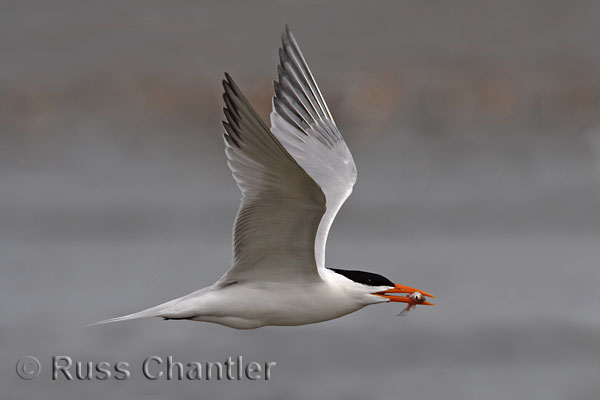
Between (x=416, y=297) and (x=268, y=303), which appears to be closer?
(x=268, y=303)

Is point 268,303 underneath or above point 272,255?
underneath

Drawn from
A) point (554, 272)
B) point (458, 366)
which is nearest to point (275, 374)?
point (458, 366)

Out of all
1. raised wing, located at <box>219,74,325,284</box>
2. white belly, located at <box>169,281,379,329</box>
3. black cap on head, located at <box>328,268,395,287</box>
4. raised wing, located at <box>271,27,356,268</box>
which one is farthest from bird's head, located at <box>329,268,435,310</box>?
raised wing, located at <box>271,27,356,268</box>

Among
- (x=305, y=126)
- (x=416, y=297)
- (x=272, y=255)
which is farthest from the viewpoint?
(x=305, y=126)

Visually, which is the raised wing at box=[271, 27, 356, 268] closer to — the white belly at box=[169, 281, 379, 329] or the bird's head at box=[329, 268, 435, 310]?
the bird's head at box=[329, 268, 435, 310]

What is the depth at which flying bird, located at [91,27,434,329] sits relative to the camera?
16.5 ft

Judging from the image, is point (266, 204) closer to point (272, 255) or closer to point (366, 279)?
point (272, 255)

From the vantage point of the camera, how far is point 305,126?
21.3 ft

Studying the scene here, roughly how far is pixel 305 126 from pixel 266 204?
1352 millimetres

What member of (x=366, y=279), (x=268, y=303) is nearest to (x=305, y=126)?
(x=366, y=279)

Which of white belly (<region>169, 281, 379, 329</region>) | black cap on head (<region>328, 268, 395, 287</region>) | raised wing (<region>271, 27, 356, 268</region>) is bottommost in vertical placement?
white belly (<region>169, 281, 379, 329</region>)

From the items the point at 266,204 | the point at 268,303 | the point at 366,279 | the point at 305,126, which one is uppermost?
the point at 305,126

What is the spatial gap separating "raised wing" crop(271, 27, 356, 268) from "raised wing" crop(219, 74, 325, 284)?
0.91 meters

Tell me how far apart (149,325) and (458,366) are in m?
2.40
